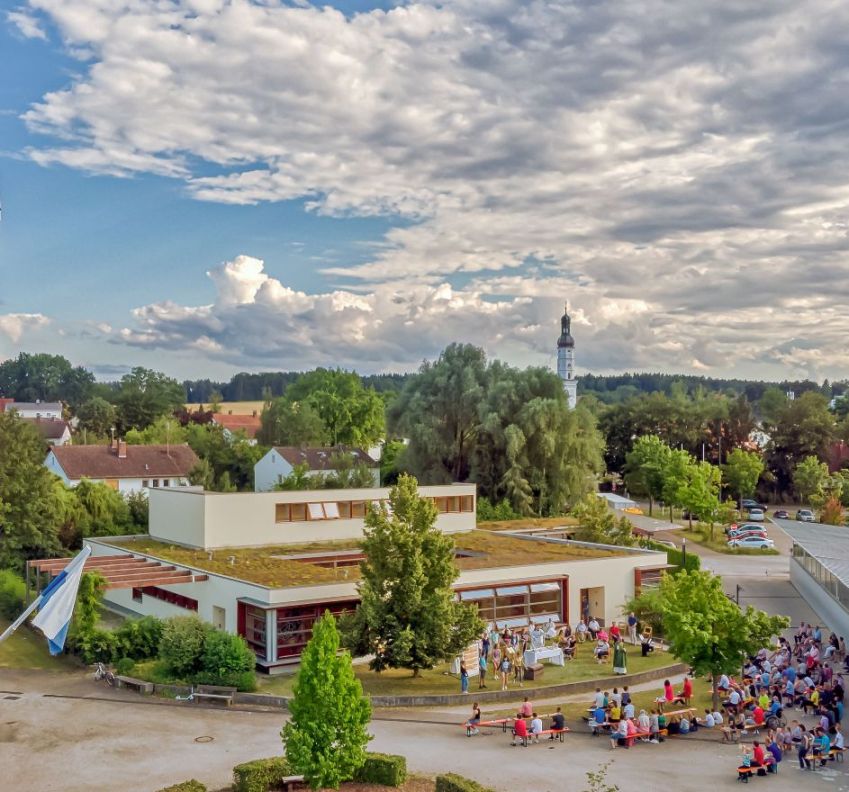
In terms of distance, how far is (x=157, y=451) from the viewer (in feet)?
235

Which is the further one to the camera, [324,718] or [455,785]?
[455,785]

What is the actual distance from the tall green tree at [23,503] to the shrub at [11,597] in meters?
4.46

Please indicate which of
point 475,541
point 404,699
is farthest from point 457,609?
point 475,541

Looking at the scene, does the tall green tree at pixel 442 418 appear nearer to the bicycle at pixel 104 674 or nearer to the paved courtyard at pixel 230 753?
the bicycle at pixel 104 674

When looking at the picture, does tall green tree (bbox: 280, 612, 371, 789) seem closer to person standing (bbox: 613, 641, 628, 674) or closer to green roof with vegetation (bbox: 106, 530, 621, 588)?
green roof with vegetation (bbox: 106, 530, 621, 588)

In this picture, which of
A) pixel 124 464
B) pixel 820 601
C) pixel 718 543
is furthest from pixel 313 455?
pixel 820 601

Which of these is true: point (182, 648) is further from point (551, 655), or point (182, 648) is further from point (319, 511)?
point (319, 511)

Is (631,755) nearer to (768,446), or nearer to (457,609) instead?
(457,609)

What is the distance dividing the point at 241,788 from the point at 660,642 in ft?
62.8

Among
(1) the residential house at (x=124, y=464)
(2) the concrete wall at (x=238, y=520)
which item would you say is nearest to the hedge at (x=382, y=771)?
(2) the concrete wall at (x=238, y=520)

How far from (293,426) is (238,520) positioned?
4740 cm

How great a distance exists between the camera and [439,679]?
26312 mm

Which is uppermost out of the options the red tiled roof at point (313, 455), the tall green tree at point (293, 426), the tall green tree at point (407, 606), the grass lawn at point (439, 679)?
the tall green tree at point (293, 426)

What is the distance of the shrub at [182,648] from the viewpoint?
2536 cm
